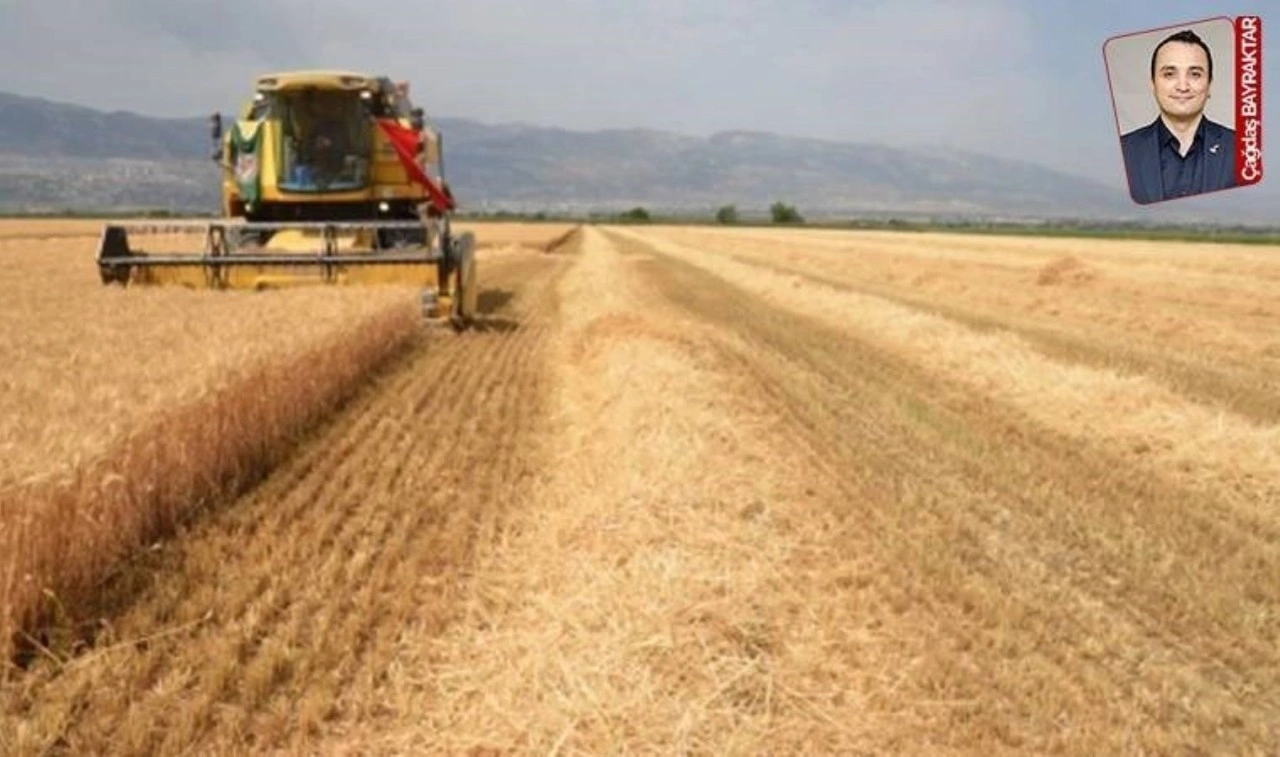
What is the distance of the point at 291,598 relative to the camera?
458cm

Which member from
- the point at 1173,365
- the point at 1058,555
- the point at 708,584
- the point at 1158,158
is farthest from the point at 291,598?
the point at 1173,365

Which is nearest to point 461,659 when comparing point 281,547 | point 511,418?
point 281,547

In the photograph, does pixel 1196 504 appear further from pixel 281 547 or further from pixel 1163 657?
pixel 281 547

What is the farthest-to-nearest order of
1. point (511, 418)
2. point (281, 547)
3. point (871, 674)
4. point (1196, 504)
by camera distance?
point (511, 418), point (1196, 504), point (281, 547), point (871, 674)

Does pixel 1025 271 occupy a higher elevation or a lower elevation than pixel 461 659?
higher

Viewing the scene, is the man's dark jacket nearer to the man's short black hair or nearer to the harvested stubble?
the man's short black hair

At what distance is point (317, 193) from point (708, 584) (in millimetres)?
11432

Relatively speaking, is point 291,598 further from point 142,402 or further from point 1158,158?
point 1158,158

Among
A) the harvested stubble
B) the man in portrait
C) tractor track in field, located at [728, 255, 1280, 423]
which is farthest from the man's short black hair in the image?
tractor track in field, located at [728, 255, 1280, 423]

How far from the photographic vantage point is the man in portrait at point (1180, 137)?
8.72ft

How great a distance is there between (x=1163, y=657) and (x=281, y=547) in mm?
4140

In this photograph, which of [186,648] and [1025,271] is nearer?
[186,648]

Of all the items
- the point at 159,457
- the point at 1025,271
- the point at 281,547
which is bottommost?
the point at 281,547

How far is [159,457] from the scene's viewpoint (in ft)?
17.2
